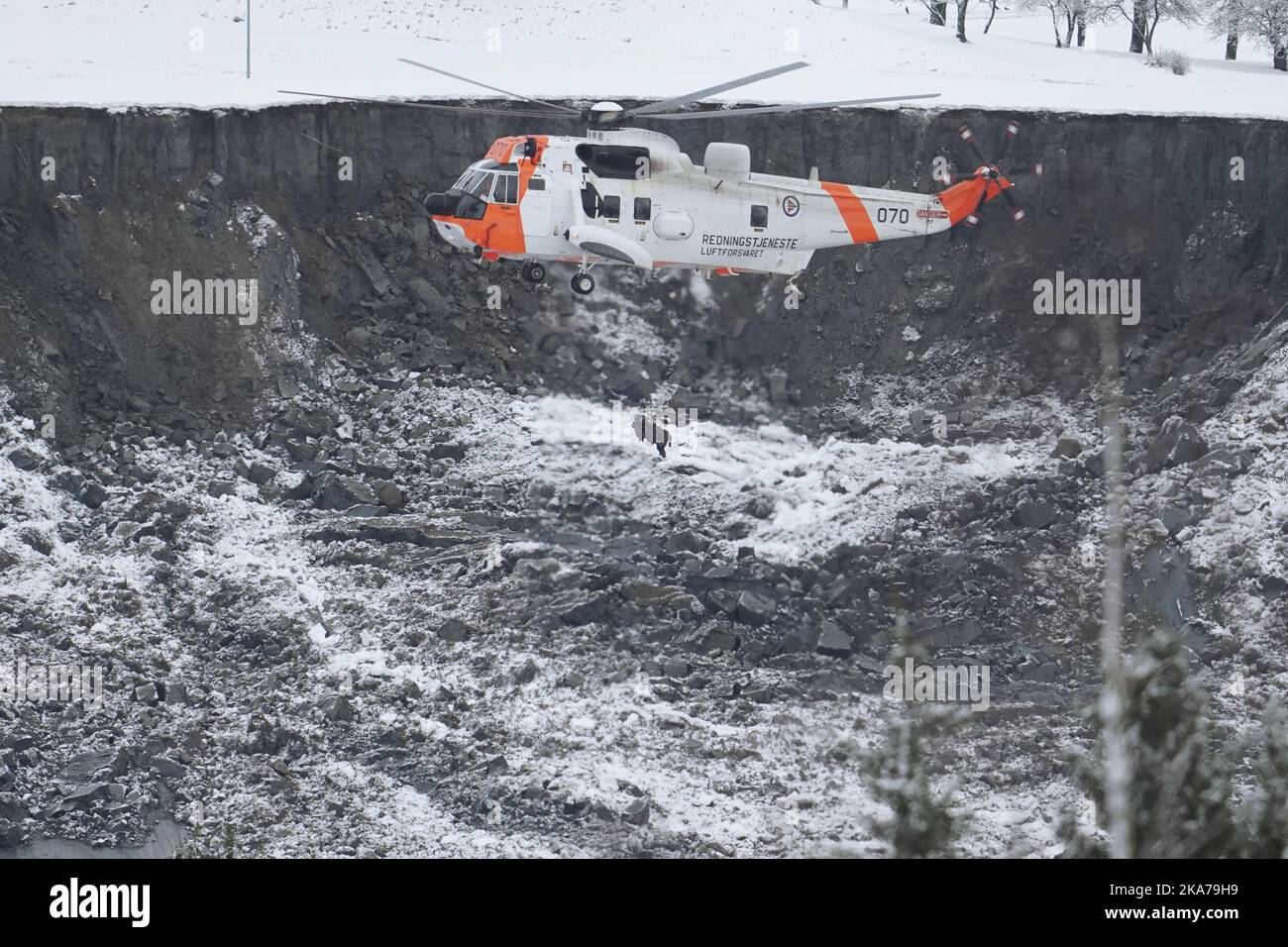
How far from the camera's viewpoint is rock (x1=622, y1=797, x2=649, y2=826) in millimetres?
25875

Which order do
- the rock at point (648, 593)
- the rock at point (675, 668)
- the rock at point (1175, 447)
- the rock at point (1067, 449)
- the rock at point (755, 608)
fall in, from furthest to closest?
the rock at point (1067, 449) < the rock at point (1175, 447) < the rock at point (648, 593) < the rock at point (755, 608) < the rock at point (675, 668)

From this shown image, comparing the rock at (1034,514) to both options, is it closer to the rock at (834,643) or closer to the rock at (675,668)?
the rock at (834,643)

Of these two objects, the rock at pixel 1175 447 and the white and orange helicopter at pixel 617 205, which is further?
the rock at pixel 1175 447

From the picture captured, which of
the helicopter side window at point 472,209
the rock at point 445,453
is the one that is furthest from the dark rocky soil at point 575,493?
the helicopter side window at point 472,209

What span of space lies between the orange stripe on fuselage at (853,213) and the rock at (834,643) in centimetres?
655

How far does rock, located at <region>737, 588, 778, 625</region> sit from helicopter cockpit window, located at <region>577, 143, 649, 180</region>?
22.2 feet

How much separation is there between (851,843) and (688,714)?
337 centimetres

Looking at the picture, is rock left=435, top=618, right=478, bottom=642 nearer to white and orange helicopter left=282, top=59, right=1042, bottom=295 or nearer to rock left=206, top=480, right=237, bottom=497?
rock left=206, top=480, right=237, bottom=497

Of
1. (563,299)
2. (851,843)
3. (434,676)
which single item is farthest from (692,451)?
(851,843)

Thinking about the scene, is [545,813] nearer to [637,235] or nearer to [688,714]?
[688,714]

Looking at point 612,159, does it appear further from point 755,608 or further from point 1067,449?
point 1067,449

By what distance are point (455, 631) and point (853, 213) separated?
933cm

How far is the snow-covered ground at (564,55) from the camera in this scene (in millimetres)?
36469

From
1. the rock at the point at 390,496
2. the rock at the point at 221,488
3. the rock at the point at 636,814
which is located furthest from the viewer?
the rock at the point at 390,496
